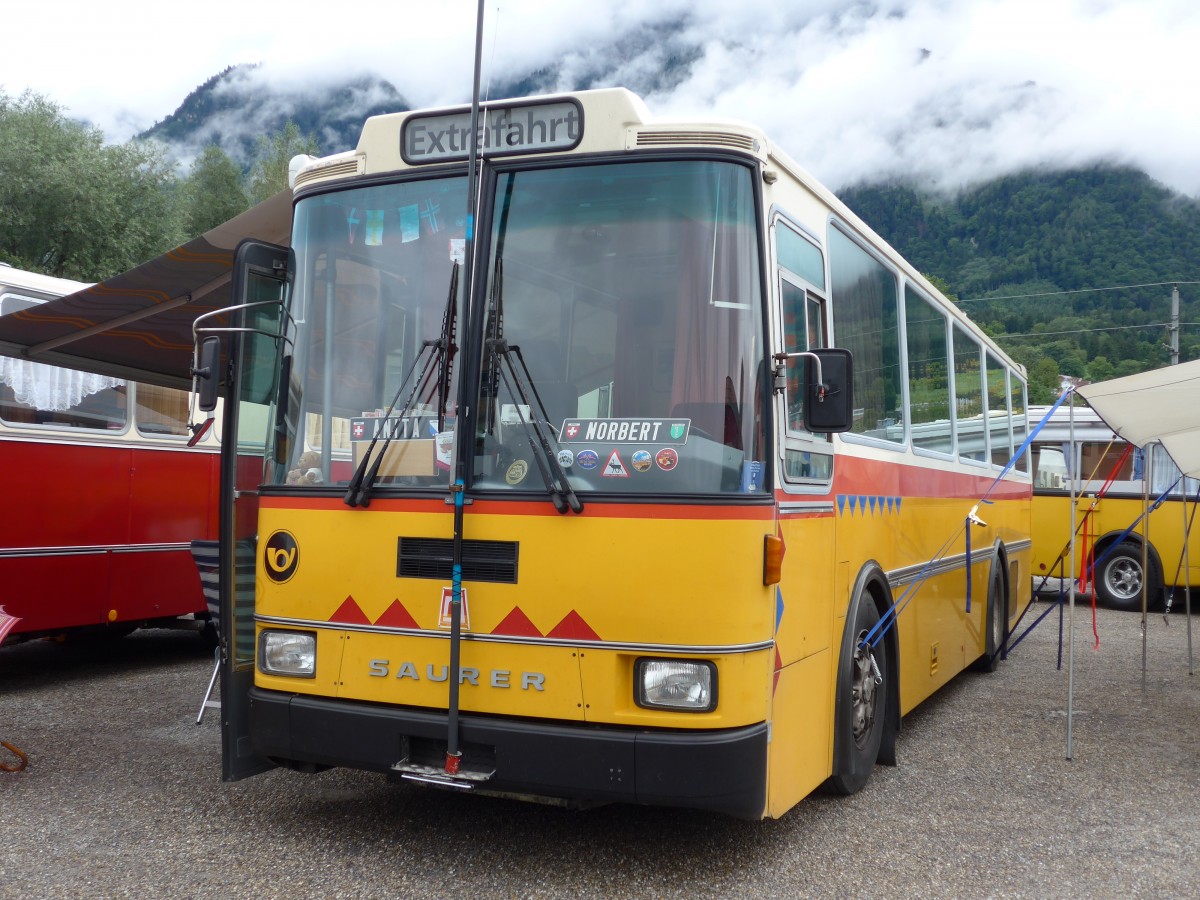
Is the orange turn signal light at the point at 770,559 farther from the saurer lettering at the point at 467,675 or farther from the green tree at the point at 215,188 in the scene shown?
the green tree at the point at 215,188

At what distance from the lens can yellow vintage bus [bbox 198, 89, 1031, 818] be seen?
4172 millimetres

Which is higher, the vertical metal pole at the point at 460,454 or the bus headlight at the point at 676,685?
the vertical metal pole at the point at 460,454

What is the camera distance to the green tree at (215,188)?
45.4 meters

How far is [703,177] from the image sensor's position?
4359 millimetres

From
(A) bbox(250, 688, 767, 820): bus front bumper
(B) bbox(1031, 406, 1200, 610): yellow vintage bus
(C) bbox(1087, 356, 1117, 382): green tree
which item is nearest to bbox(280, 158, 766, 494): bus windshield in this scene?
(A) bbox(250, 688, 767, 820): bus front bumper

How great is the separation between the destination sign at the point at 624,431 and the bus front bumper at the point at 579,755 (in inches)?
41.7

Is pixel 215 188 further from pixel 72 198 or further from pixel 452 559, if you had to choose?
pixel 452 559

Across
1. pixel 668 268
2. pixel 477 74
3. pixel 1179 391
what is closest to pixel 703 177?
pixel 668 268

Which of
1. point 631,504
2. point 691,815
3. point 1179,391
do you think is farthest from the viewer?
point 1179,391

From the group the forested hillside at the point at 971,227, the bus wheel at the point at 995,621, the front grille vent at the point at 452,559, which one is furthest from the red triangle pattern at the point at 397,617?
the forested hillside at the point at 971,227

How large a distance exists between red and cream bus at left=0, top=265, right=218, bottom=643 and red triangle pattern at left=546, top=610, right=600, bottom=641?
5370 mm

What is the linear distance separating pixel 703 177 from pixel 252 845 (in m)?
3.34

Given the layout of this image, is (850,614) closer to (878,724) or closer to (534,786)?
(878,724)

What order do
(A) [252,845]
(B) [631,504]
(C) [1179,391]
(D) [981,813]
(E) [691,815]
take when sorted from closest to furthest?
(B) [631,504], (A) [252,845], (E) [691,815], (D) [981,813], (C) [1179,391]
